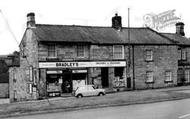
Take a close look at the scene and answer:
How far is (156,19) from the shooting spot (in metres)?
97.1

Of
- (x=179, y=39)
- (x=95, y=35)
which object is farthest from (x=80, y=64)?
(x=179, y=39)

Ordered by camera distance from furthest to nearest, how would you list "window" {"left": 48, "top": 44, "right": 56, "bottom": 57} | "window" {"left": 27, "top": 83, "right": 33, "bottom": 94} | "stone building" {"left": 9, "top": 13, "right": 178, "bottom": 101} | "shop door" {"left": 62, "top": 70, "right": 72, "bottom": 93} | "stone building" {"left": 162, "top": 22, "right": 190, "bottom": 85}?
"stone building" {"left": 162, "top": 22, "right": 190, "bottom": 85} → "window" {"left": 27, "top": 83, "right": 33, "bottom": 94} → "shop door" {"left": 62, "top": 70, "right": 72, "bottom": 93} → "window" {"left": 48, "top": 44, "right": 56, "bottom": 57} → "stone building" {"left": 9, "top": 13, "right": 178, "bottom": 101}

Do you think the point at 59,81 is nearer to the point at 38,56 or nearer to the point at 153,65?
the point at 38,56

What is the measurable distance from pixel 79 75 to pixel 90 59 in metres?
2.27

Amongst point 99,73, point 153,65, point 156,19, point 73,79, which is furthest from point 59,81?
point 156,19

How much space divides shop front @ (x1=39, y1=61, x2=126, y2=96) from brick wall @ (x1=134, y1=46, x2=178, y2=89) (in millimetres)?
2222

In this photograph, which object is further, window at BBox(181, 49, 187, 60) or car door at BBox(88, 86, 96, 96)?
window at BBox(181, 49, 187, 60)

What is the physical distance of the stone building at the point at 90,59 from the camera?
105ft

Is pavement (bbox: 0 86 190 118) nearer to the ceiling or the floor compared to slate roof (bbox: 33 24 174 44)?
nearer to the floor

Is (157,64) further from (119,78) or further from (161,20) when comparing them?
(161,20)

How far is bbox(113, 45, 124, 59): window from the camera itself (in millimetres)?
36094

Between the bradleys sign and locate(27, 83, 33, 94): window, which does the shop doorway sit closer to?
the bradleys sign

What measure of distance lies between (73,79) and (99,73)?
131 inches

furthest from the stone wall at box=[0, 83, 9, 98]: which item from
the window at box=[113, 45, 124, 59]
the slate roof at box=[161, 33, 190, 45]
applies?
the slate roof at box=[161, 33, 190, 45]
